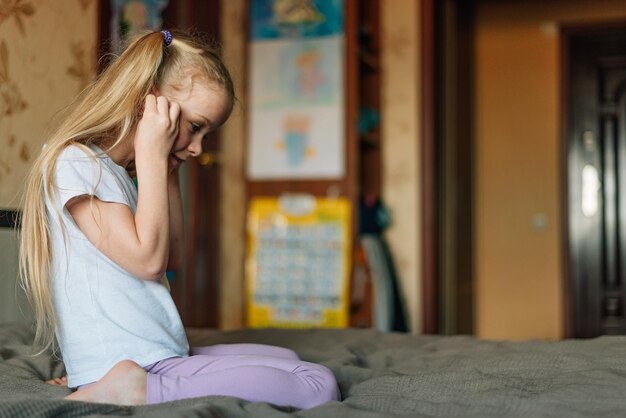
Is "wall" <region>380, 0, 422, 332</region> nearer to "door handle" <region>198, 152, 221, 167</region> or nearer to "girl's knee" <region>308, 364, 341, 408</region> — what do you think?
"door handle" <region>198, 152, 221, 167</region>

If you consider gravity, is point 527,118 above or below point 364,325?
above

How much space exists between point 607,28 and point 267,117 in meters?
2.65

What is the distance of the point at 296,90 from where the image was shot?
4.17 metres

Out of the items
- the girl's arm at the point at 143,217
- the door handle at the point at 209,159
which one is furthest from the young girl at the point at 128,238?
the door handle at the point at 209,159

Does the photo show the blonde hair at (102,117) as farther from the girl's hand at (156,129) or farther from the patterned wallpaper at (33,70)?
the patterned wallpaper at (33,70)

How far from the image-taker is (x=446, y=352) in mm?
1864

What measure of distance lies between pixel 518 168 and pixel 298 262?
95.5 inches

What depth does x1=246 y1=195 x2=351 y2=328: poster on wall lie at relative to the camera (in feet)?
12.9

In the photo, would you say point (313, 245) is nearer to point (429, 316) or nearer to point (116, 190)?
point (429, 316)

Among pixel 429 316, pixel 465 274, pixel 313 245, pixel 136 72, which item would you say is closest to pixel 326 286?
pixel 313 245

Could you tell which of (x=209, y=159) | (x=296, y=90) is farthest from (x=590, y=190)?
(x=209, y=159)

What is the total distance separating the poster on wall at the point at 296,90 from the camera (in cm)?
409

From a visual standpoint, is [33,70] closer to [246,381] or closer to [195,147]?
[195,147]

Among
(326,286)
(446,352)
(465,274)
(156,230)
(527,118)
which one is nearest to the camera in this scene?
(156,230)
